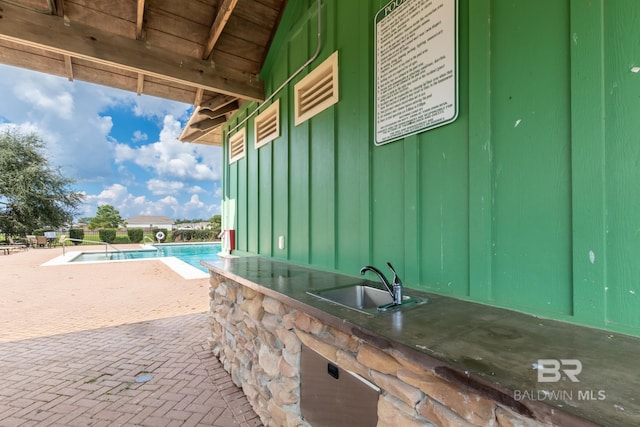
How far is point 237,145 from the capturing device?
492 centimetres

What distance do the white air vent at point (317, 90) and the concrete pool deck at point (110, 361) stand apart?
8.82ft

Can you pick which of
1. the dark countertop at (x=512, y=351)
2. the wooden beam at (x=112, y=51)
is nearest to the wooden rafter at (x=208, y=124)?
the wooden beam at (x=112, y=51)

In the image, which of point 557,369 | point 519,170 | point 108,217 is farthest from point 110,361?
point 108,217

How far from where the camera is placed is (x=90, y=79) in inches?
149

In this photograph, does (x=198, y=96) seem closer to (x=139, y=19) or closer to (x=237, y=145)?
(x=237, y=145)

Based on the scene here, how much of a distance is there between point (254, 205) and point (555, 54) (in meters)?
3.61

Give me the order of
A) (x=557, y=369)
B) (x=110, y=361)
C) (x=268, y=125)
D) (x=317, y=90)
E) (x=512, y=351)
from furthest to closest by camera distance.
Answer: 1. (x=268, y=125)
2. (x=110, y=361)
3. (x=317, y=90)
4. (x=512, y=351)
5. (x=557, y=369)

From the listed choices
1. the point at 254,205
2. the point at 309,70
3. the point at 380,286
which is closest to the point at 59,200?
the point at 254,205

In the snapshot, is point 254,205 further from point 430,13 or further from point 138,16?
point 430,13

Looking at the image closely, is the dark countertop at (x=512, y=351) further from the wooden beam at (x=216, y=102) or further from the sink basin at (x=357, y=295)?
the wooden beam at (x=216, y=102)

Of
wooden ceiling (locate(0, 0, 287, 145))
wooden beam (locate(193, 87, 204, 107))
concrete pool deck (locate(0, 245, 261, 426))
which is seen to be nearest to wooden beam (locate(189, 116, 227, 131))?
wooden beam (locate(193, 87, 204, 107))

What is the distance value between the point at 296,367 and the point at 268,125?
2.94m

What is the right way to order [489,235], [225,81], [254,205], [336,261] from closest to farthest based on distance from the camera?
[489,235], [336,261], [225,81], [254,205]

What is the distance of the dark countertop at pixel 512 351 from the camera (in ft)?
2.40
